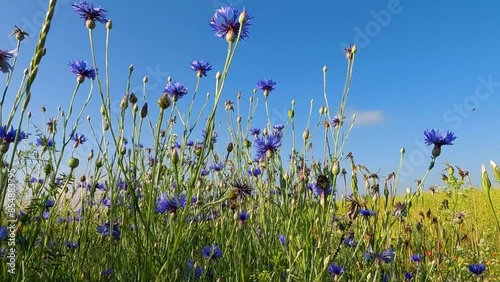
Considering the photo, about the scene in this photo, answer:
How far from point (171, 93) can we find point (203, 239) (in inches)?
50.2

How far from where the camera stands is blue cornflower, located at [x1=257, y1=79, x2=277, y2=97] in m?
3.41

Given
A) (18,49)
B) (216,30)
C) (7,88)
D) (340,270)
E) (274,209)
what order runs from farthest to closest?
1. (274,209)
2. (340,270)
3. (216,30)
4. (18,49)
5. (7,88)

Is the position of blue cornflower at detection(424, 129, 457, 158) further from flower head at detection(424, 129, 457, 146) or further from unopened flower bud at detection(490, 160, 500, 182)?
unopened flower bud at detection(490, 160, 500, 182)

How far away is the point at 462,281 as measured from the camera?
263cm

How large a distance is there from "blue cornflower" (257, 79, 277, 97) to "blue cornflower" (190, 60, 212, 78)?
33.7 inches

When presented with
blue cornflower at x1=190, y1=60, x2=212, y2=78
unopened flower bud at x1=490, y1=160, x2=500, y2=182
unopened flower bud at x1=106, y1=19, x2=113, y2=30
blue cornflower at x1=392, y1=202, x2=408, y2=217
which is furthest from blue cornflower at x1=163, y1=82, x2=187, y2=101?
unopened flower bud at x1=490, y1=160, x2=500, y2=182

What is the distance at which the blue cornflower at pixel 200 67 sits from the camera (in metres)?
2.57

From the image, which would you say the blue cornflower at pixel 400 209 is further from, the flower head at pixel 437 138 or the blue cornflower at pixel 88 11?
the blue cornflower at pixel 88 11

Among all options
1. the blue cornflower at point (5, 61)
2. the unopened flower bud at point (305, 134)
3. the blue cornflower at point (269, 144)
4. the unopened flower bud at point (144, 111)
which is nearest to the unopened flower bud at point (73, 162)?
the unopened flower bud at point (144, 111)

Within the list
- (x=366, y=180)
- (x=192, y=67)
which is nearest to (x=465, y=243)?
(x=366, y=180)

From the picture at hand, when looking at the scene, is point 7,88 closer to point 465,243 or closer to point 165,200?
point 165,200

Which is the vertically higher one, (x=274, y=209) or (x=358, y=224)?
(x=274, y=209)

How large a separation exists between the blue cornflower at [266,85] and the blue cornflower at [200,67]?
2.81 feet

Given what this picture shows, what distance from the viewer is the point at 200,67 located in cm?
259
